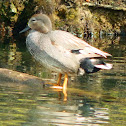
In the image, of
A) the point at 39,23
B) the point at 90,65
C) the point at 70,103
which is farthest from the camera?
the point at 39,23

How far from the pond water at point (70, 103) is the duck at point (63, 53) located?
0.39 meters

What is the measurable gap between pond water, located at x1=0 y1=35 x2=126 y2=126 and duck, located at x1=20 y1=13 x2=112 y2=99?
39 cm

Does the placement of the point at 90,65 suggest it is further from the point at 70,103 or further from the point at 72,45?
the point at 70,103

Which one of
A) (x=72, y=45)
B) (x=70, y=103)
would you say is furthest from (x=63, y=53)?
(x=70, y=103)

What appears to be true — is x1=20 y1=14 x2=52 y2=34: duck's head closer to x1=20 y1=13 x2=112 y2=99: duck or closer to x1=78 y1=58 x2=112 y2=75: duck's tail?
x1=20 y1=13 x2=112 y2=99: duck

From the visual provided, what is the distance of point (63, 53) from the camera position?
6.47 metres

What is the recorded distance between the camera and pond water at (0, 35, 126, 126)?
14.9 feet

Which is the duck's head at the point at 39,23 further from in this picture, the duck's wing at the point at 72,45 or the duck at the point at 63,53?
the duck's wing at the point at 72,45

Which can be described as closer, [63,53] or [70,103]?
[70,103]

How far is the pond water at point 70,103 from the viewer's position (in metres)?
4.55

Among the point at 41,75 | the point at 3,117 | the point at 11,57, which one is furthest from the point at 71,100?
the point at 11,57

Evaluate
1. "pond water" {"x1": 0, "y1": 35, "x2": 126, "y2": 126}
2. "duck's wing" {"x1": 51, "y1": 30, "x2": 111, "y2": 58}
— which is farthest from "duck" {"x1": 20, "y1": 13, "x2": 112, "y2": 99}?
"pond water" {"x1": 0, "y1": 35, "x2": 126, "y2": 126}

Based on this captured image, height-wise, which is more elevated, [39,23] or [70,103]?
[39,23]

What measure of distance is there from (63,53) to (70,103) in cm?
118
